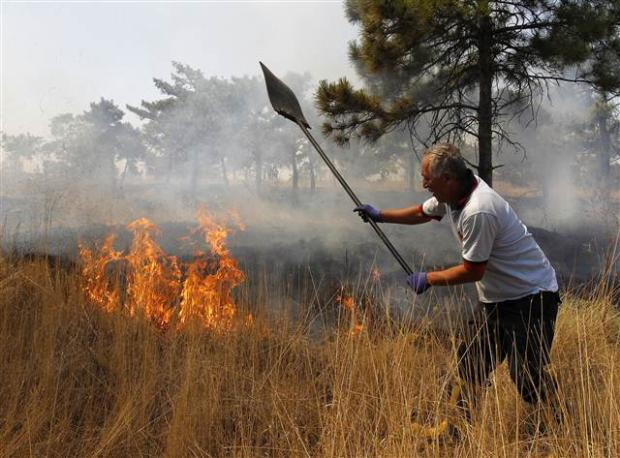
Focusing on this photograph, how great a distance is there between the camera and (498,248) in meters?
2.41

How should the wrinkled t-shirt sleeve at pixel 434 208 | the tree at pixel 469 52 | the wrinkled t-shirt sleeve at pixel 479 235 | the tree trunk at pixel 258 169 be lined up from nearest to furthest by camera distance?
the wrinkled t-shirt sleeve at pixel 479 235 → the wrinkled t-shirt sleeve at pixel 434 208 → the tree at pixel 469 52 → the tree trunk at pixel 258 169

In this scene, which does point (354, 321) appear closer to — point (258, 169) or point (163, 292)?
point (163, 292)

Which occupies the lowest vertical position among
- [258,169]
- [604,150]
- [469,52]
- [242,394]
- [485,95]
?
[242,394]

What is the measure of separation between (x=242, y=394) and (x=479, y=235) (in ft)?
5.41

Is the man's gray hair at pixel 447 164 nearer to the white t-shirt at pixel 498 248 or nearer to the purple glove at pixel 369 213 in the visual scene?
the white t-shirt at pixel 498 248

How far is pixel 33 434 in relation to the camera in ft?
7.04

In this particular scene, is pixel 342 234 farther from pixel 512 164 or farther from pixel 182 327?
pixel 512 164

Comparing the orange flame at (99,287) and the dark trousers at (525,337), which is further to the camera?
the orange flame at (99,287)

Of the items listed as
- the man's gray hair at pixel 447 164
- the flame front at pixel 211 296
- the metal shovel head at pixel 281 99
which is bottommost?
the flame front at pixel 211 296

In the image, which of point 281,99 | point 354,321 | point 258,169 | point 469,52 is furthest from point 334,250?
point 258,169

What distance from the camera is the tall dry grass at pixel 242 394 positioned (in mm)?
2039

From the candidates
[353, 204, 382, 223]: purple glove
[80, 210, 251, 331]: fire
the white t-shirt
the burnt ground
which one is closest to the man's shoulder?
the white t-shirt

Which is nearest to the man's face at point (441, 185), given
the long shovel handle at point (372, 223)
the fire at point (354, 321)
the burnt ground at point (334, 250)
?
the long shovel handle at point (372, 223)

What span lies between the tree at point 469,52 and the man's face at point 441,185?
13.8 ft
